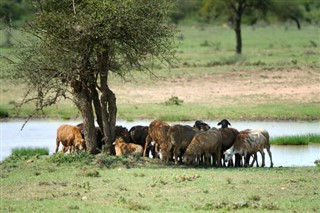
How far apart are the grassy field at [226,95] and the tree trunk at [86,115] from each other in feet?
6.45

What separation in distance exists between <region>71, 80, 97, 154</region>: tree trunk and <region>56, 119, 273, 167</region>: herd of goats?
0.53m

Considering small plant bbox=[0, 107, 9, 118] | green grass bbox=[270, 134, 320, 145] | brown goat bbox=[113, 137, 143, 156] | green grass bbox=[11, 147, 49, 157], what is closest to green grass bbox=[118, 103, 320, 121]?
small plant bbox=[0, 107, 9, 118]

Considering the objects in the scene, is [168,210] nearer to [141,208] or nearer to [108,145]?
[141,208]

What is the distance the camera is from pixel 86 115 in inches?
789

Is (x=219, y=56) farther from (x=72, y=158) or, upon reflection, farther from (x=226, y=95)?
(x=72, y=158)

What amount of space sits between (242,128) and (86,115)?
24.3 ft

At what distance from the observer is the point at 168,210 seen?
13766 mm

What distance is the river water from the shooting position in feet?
71.8

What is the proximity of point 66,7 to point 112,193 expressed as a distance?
18.6 ft

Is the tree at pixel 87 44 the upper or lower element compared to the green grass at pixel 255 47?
lower

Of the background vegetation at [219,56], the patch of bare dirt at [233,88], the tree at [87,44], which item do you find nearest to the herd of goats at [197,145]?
the tree at [87,44]

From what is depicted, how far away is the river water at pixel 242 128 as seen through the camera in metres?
21.9

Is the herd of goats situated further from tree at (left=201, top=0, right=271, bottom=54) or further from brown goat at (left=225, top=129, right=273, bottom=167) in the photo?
tree at (left=201, top=0, right=271, bottom=54)

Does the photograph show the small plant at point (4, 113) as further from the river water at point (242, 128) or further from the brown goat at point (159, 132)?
the brown goat at point (159, 132)
